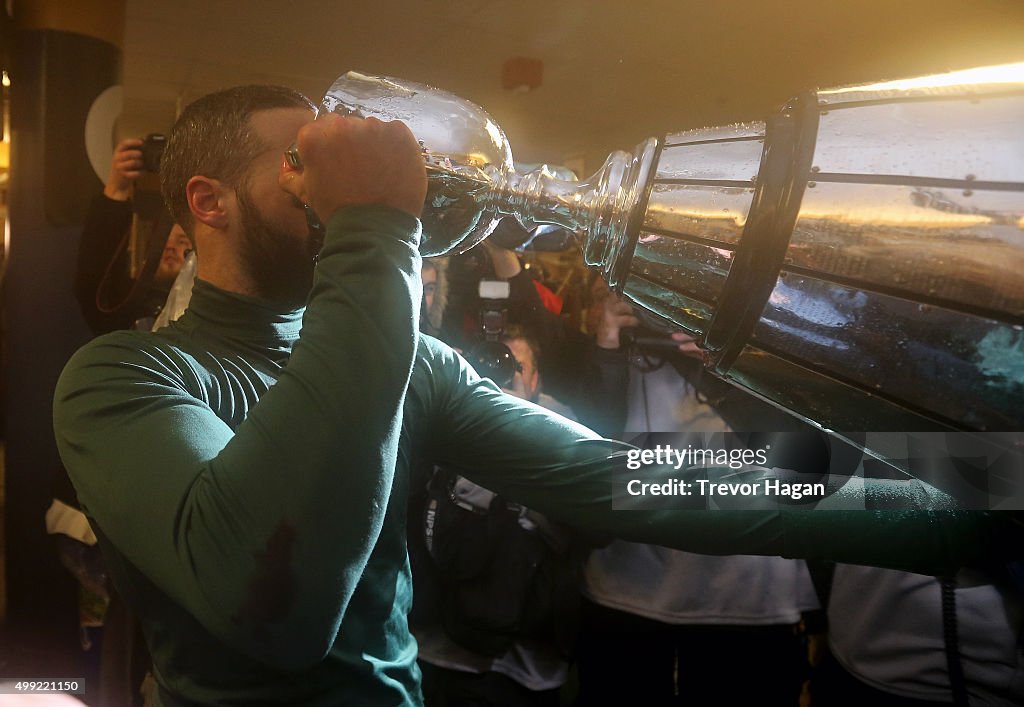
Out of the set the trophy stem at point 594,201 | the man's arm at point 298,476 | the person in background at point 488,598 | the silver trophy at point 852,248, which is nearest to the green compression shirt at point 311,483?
the man's arm at point 298,476

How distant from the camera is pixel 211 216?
78 centimetres

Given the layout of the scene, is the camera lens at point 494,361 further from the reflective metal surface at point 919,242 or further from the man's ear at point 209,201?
the reflective metal surface at point 919,242

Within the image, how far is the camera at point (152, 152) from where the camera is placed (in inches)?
55.1

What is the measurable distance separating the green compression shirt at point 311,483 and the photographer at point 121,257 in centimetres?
75

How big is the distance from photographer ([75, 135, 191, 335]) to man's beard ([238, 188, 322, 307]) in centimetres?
74

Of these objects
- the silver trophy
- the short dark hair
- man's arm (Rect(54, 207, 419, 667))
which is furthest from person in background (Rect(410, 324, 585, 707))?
the silver trophy

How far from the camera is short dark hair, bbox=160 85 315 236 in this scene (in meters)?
0.77

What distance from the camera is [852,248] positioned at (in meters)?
0.35

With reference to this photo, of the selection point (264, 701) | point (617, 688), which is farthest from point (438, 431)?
point (617, 688)

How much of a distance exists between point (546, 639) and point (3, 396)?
152 centimetres

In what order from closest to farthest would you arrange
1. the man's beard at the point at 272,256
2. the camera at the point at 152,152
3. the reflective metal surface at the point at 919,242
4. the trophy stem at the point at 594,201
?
the reflective metal surface at the point at 919,242 < the trophy stem at the point at 594,201 < the man's beard at the point at 272,256 < the camera at the point at 152,152

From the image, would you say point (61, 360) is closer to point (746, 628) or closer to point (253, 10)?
point (253, 10)

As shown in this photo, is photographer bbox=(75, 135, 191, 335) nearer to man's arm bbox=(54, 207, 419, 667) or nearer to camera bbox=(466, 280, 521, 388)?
camera bbox=(466, 280, 521, 388)

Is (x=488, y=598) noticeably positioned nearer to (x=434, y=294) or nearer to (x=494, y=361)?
(x=494, y=361)
